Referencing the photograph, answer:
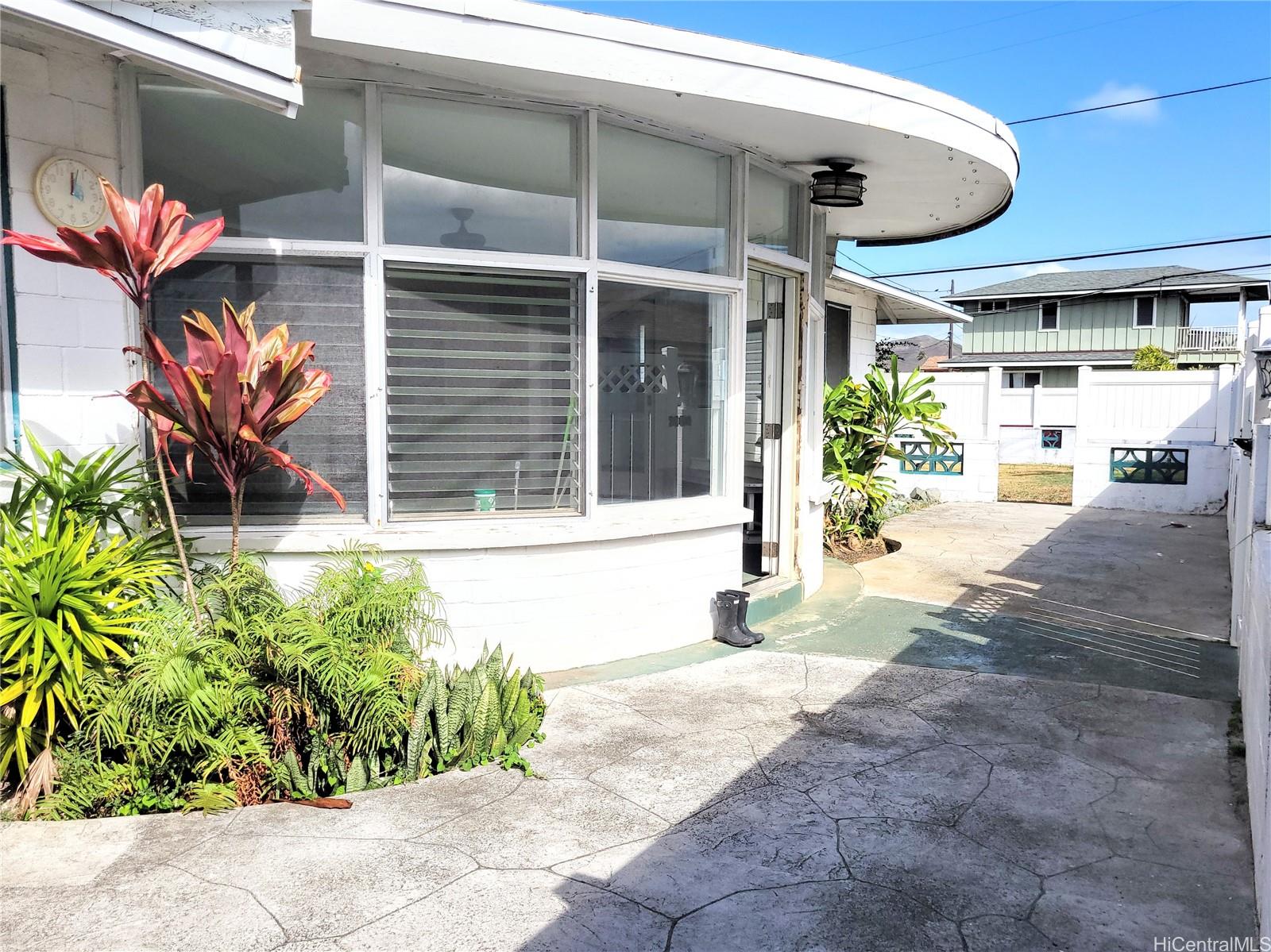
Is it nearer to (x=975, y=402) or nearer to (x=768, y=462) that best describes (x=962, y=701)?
(x=768, y=462)

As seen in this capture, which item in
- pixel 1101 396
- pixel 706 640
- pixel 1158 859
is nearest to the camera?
pixel 1158 859

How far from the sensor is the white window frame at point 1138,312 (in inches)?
1009

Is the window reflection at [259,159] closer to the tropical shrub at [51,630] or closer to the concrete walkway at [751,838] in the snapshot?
the tropical shrub at [51,630]

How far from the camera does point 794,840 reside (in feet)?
10.1

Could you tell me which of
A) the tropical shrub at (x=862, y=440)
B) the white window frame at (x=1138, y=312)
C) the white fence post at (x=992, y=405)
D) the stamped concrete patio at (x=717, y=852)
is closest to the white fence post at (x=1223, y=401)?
the white fence post at (x=992, y=405)

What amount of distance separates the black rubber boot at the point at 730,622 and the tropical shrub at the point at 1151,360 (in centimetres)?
2078

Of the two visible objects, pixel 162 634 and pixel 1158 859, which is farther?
pixel 162 634

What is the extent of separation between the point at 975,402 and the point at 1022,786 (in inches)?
452

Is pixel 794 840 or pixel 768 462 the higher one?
pixel 768 462

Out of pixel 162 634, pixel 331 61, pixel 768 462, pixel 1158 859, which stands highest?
pixel 331 61

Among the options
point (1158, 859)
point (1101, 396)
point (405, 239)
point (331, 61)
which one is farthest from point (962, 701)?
point (1101, 396)

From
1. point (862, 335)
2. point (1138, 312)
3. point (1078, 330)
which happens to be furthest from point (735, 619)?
point (1138, 312)

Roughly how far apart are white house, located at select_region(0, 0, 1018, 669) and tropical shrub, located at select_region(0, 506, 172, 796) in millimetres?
908

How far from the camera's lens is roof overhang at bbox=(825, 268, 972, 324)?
34.8 feet
